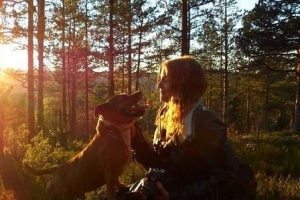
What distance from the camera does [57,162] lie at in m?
9.38

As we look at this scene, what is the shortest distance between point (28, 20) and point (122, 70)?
17778mm

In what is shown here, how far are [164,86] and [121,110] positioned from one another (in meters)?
1.26

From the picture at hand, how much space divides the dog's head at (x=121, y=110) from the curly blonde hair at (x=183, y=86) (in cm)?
109

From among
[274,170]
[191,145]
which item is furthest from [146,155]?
[274,170]

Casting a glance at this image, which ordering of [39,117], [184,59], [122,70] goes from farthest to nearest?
[122,70] < [39,117] < [184,59]

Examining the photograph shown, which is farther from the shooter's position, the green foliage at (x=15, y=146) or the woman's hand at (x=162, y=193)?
the green foliage at (x=15, y=146)

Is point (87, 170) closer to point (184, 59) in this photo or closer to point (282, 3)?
point (184, 59)

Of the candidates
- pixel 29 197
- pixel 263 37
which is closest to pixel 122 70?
pixel 263 37

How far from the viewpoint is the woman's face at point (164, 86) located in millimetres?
4090

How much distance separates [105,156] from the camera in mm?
4840

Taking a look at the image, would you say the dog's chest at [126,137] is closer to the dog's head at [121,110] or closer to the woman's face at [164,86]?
the dog's head at [121,110]

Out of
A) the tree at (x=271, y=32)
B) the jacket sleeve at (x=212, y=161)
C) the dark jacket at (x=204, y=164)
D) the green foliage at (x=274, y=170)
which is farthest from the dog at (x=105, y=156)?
the tree at (x=271, y=32)

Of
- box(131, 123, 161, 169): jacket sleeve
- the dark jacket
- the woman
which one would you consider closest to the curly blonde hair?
Result: the woman

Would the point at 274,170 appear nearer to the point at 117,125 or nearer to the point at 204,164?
the point at 117,125
